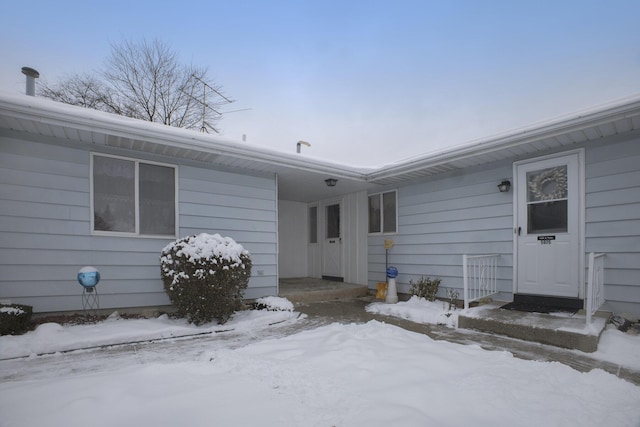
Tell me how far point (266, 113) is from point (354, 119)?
4.41 meters

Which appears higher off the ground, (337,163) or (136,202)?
(337,163)

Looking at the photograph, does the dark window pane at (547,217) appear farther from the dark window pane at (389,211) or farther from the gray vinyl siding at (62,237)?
the gray vinyl siding at (62,237)

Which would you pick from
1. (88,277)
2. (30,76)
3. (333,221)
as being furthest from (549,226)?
(30,76)

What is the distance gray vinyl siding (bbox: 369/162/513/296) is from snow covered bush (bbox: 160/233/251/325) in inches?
140

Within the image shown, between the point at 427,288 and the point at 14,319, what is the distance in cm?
569

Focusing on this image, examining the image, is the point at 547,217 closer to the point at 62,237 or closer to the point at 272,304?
the point at 272,304

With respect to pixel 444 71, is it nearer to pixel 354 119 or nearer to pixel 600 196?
pixel 354 119

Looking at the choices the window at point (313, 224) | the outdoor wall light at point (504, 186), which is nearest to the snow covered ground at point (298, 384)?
the outdoor wall light at point (504, 186)

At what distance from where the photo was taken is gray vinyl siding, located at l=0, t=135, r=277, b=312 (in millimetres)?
3887

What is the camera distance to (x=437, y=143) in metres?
19.5

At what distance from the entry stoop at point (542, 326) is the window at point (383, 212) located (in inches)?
108

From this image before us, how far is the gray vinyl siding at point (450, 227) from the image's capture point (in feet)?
16.5

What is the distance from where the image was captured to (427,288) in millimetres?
5707

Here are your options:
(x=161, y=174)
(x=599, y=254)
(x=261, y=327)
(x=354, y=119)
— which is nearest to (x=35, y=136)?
(x=161, y=174)
